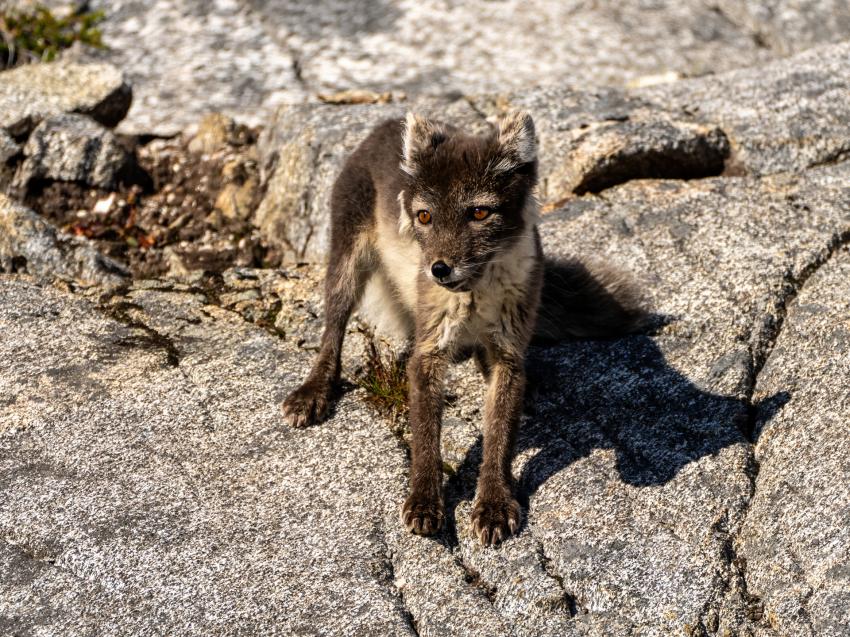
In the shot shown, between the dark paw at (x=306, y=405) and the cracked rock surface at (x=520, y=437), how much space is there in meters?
0.09

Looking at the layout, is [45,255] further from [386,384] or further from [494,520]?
[494,520]

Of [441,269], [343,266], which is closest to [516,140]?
[441,269]

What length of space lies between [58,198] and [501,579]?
5.04m

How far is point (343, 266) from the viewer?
18.3ft

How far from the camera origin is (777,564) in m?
3.94

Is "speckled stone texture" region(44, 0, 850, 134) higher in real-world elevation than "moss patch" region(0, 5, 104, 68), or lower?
lower

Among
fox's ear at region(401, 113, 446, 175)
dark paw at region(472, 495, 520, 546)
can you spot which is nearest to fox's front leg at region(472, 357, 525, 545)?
Answer: dark paw at region(472, 495, 520, 546)

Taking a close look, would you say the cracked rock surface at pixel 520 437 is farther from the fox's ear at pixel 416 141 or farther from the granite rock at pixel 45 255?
the fox's ear at pixel 416 141

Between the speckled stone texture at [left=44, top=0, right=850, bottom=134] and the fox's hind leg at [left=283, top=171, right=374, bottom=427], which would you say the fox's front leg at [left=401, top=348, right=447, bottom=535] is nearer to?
the fox's hind leg at [left=283, top=171, right=374, bottom=427]

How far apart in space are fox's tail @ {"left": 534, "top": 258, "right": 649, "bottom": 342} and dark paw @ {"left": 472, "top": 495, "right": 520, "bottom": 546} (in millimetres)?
1455

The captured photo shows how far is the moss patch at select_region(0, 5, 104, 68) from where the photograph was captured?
9.21 m

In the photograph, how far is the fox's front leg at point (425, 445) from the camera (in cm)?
427

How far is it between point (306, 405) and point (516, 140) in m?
1.73

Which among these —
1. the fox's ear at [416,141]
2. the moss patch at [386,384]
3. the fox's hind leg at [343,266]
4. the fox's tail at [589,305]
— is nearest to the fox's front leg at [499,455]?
the moss patch at [386,384]
